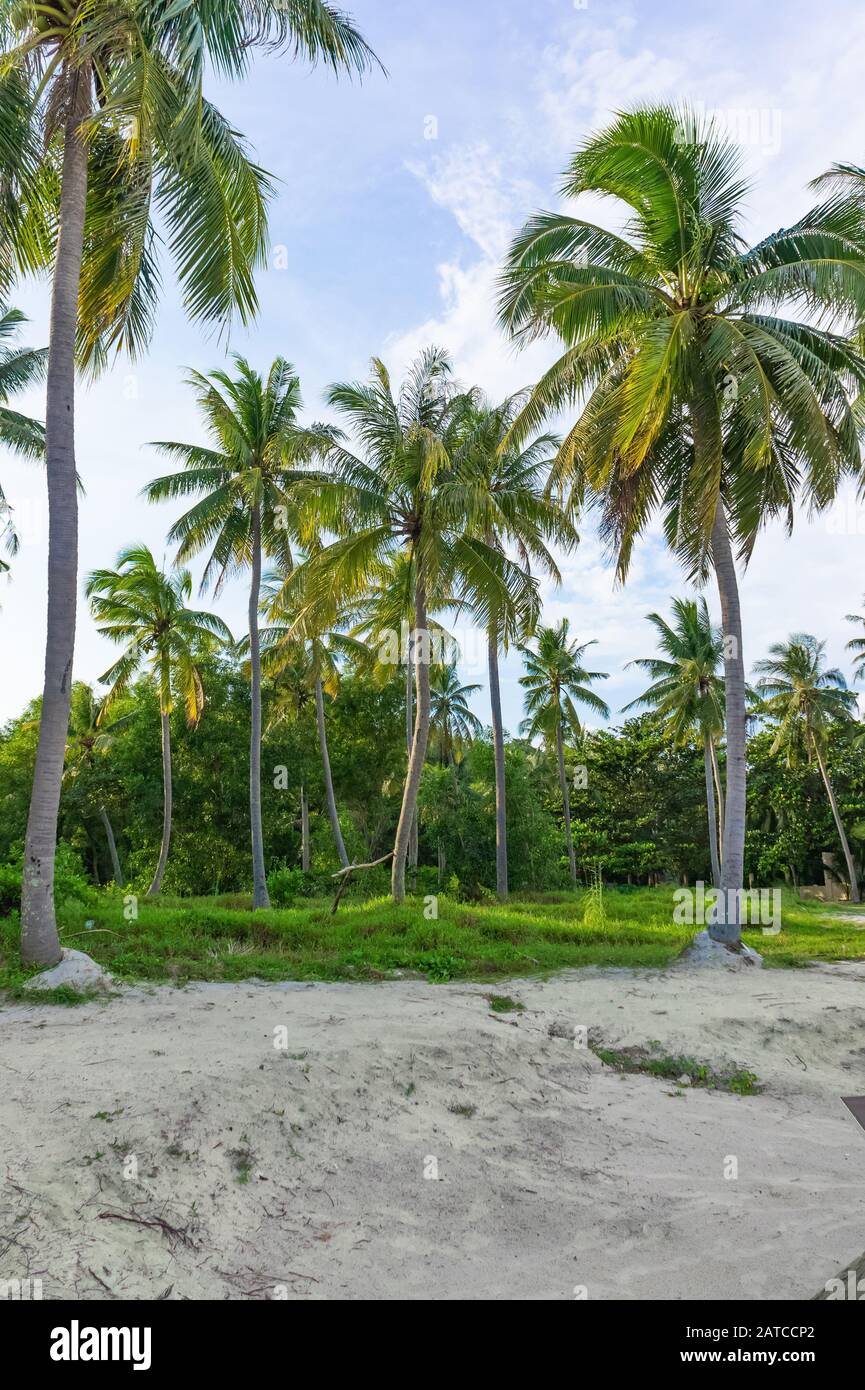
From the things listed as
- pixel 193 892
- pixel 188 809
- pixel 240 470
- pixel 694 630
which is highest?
pixel 240 470

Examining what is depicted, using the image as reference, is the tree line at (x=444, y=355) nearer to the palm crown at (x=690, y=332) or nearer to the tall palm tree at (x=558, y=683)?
the palm crown at (x=690, y=332)

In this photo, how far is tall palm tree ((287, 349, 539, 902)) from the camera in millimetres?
14328

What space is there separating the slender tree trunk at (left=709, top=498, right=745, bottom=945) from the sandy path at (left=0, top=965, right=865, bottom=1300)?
4.63 m

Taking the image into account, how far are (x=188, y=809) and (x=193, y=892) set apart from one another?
10.6ft

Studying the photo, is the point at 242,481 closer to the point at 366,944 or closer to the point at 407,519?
the point at 407,519

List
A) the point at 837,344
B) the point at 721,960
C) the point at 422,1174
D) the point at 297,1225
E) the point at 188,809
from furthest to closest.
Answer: the point at 188,809
the point at 837,344
the point at 721,960
the point at 422,1174
the point at 297,1225

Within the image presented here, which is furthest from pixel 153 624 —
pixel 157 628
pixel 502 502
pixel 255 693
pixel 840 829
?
pixel 840 829

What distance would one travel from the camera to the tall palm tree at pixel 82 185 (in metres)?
8.71

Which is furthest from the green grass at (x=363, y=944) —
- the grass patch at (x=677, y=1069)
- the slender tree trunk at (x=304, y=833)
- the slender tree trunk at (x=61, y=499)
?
the slender tree trunk at (x=304, y=833)

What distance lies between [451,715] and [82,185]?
89.3 ft
